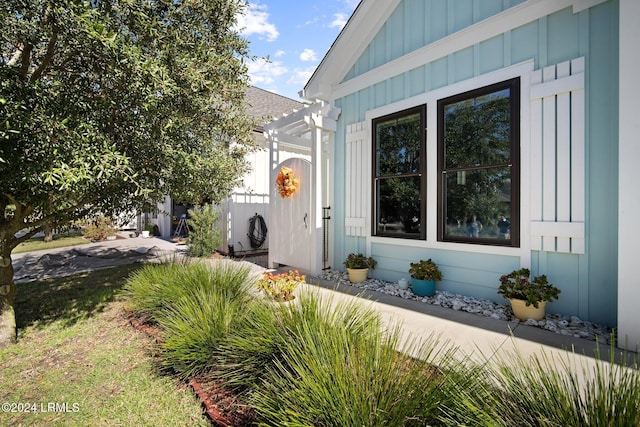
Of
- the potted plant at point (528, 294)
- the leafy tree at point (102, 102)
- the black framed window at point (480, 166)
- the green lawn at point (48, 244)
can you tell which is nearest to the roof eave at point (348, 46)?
the leafy tree at point (102, 102)

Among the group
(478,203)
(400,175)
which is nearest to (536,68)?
(478,203)

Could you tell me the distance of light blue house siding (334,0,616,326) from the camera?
3127 mm

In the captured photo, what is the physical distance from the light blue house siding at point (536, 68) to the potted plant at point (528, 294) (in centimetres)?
30

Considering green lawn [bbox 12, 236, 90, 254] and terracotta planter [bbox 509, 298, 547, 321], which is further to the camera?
green lawn [bbox 12, 236, 90, 254]

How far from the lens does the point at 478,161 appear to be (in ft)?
13.3

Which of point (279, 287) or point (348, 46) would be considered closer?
point (279, 287)

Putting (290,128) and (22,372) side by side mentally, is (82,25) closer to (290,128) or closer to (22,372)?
(22,372)

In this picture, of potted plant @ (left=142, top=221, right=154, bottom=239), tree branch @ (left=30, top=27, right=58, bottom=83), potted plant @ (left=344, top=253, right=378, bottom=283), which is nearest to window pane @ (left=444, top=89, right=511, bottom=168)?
potted plant @ (left=344, top=253, right=378, bottom=283)

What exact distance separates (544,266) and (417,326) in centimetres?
173

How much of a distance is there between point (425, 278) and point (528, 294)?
1297 millimetres

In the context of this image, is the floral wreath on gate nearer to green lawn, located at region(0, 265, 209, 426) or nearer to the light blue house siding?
the light blue house siding

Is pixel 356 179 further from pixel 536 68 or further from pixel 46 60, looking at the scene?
pixel 46 60

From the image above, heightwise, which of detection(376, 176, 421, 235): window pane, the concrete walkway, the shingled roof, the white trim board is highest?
the shingled roof

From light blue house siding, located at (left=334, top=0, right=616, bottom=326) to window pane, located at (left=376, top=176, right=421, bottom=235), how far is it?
272mm
